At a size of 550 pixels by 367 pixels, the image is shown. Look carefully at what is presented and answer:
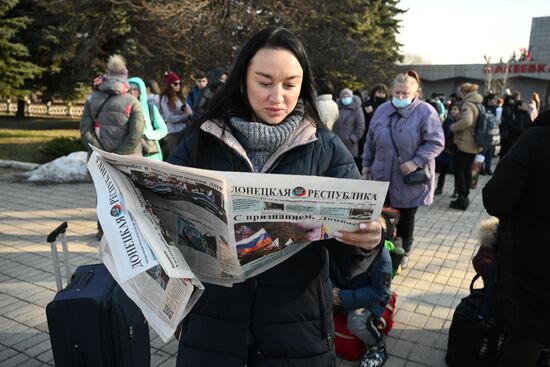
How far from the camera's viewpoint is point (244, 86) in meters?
1.59

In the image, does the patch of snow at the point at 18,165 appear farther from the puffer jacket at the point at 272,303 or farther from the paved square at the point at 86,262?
the puffer jacket at the point at 272,303

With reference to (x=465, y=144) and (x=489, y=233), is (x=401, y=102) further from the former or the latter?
(x=465, y=144)

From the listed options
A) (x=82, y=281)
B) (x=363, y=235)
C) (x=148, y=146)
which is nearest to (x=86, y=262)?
(x=148, y=146)

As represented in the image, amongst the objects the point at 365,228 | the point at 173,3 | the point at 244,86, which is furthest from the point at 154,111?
the point at 173,3

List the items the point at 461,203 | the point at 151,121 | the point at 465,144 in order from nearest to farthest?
1. the point at 151,121
2. the point at 465,144
3. the point at 461,203

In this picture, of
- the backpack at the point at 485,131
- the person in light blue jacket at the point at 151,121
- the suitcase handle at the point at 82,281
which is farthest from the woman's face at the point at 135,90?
the backpack at the point at 485,131

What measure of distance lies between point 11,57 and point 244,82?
19.4 metres

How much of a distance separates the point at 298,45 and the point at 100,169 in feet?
2.56

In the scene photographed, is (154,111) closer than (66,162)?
Yes

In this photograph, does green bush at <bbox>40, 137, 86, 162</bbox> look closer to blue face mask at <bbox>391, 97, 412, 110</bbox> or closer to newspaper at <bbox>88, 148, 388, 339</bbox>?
blue face mask at <bbox>391, 97, 412, 110</bbox>

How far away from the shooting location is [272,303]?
4.93 ft

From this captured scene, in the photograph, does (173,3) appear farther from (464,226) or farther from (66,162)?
(464,226)

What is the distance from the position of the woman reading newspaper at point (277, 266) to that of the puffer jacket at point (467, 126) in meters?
5.89

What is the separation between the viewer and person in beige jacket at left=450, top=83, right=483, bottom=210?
6.79 metres
